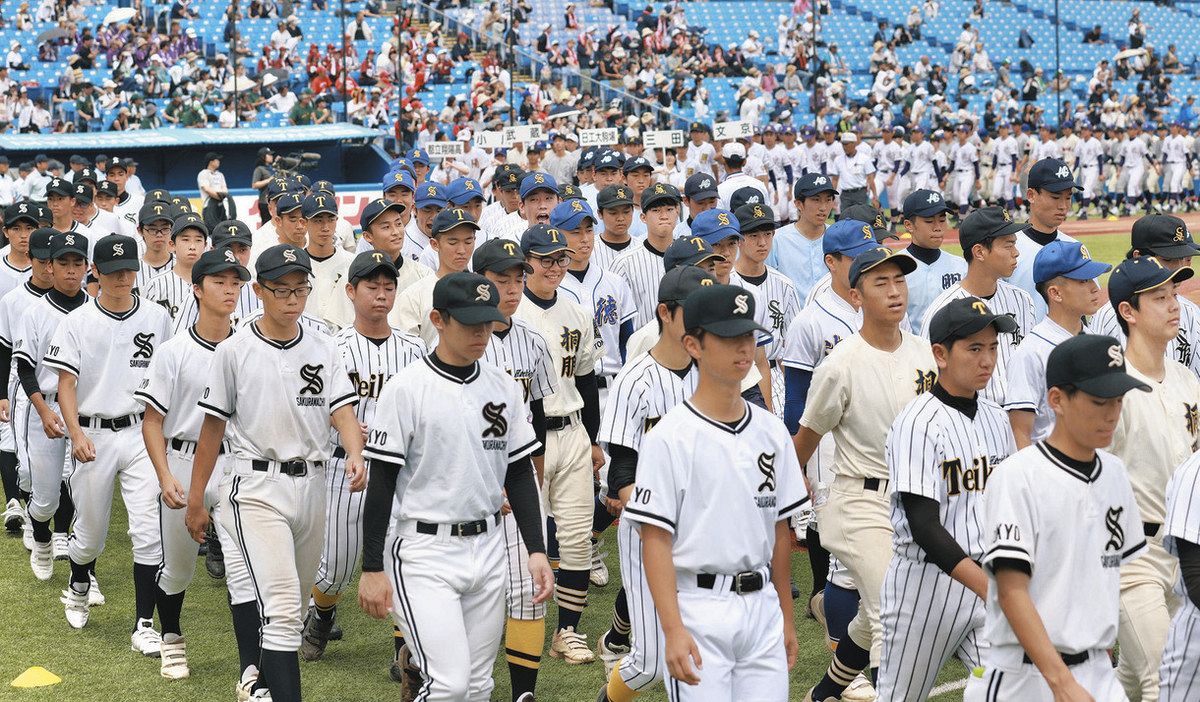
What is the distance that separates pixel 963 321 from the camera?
5.02m

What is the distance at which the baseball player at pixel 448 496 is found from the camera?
5.23 m

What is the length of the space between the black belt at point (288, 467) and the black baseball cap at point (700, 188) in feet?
16.0

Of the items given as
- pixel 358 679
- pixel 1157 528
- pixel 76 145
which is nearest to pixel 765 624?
pixel 1157 528

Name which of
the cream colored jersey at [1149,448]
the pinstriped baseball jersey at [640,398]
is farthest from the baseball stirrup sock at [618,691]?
the cream colored jersey at [1149,448]

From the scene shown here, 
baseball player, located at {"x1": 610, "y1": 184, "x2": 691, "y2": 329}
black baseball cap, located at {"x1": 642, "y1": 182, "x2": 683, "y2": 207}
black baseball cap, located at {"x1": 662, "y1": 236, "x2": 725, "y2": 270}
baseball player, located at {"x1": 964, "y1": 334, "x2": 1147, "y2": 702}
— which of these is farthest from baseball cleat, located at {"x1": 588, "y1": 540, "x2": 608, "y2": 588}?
baseball player, located at {"x1": 964, "y1": 334, "x2": 1147, "y2": 702}

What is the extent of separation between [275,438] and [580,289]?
281 centimetres

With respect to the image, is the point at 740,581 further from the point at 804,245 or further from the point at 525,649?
the point at 804,245

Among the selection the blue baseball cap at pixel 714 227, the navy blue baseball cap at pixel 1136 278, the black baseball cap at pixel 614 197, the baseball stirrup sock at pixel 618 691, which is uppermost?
the navy blue baseball cap at pixel 1136 278

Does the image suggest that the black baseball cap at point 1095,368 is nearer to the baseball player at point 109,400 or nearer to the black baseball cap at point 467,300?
the black baseball cap at point 467,300

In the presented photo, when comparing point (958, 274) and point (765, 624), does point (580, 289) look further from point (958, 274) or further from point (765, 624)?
point (765, 624)

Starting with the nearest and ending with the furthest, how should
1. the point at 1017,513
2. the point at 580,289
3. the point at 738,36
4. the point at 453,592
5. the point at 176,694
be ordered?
the point at 1017,513 → the point at 453,592 → the point at 176,694 → the point at 580,289 → the point at 738,36

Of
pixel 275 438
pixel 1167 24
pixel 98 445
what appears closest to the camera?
pixel 275 438

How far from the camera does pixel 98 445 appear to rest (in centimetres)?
767

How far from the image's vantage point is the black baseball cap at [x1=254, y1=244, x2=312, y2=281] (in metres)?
6.19
